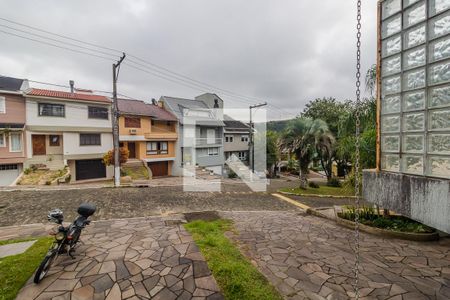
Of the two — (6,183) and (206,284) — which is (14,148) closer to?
(6,183)

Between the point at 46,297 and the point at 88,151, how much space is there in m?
19.7

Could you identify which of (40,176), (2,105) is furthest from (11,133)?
(40,176)

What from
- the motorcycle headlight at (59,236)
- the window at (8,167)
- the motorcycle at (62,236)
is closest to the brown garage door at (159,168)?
the window at (8,167)

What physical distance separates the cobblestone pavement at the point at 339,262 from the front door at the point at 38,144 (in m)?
20.0

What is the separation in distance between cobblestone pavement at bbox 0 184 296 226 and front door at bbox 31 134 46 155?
30.9 feet

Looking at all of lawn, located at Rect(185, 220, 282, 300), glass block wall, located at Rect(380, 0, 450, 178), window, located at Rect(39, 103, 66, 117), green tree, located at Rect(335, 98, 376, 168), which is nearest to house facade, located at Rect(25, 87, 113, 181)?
window, located at Rect(39, 103, 66, 117)

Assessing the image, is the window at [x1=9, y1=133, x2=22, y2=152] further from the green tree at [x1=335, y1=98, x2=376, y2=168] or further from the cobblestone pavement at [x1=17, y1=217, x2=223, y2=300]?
the green tree at [x1=335, y1=98, x2=376, y2=168]

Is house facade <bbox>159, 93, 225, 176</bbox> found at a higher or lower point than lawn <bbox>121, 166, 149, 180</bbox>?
higher

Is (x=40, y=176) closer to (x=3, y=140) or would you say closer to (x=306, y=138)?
(x=3, y=140)

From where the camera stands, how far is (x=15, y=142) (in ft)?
56.1

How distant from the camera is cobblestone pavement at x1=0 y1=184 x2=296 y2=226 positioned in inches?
310

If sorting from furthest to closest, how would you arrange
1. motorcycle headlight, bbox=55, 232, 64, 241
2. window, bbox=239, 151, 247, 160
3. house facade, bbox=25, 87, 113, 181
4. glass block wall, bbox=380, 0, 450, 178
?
window, bbox=239, 151, 247, 160, house facade, bbox=25, 87, 113, 181, motorcycle headlight, bbox=55, 232, 64, 241, glass block wall, bbox=380, 0, 450, 178

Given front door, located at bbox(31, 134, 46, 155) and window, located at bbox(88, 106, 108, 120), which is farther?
window, located at bbox(88, 106, 108, 120)

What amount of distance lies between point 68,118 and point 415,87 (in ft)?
75.8
